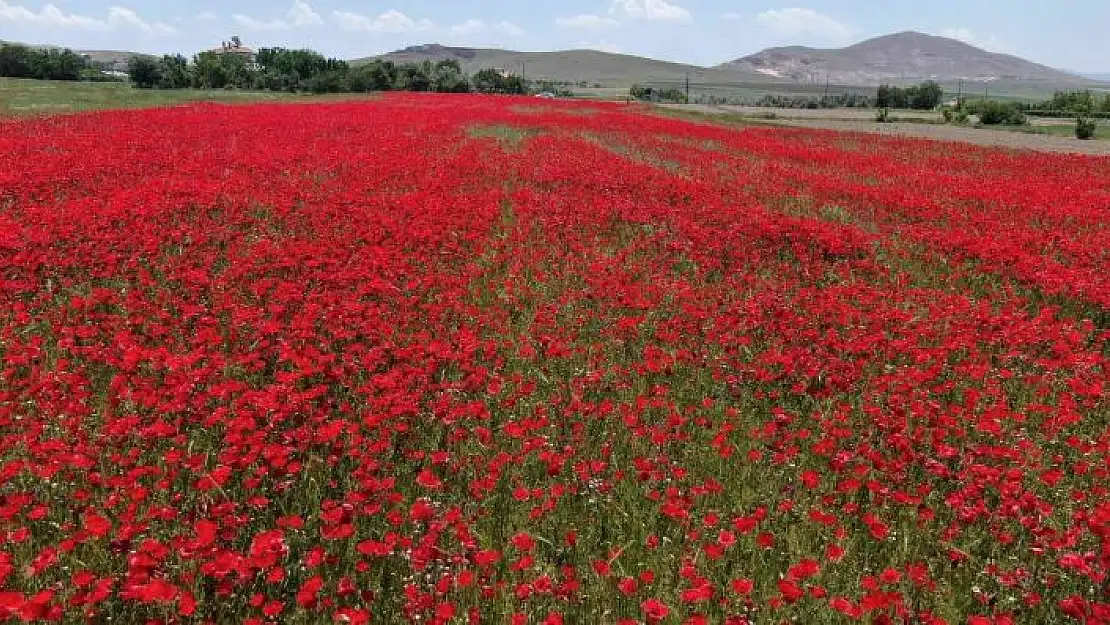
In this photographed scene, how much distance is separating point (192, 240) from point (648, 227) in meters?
7.87

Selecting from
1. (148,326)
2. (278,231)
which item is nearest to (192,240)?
(278,231)

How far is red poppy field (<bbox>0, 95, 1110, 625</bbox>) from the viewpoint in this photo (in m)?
3.50

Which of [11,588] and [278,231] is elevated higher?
[278,231]

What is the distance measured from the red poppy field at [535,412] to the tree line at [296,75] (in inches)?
2940

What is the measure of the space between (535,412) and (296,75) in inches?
3646

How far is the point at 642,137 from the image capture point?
29.4 meters

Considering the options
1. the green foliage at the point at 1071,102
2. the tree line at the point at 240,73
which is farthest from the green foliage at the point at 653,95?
the green foliage at the point at 1071,102

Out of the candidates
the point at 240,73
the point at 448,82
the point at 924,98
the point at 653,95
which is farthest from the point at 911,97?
the point at 240,73

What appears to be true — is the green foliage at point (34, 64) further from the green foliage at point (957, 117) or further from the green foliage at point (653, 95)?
the green foliage at point (957, 117)

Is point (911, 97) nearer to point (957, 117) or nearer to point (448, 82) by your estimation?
point (957, 117)

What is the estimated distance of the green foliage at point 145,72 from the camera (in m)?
74.2

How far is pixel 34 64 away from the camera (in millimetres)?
80625

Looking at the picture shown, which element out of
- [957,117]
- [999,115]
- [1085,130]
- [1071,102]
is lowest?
[1085,130]

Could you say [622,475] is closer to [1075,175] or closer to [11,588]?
[11,588]
